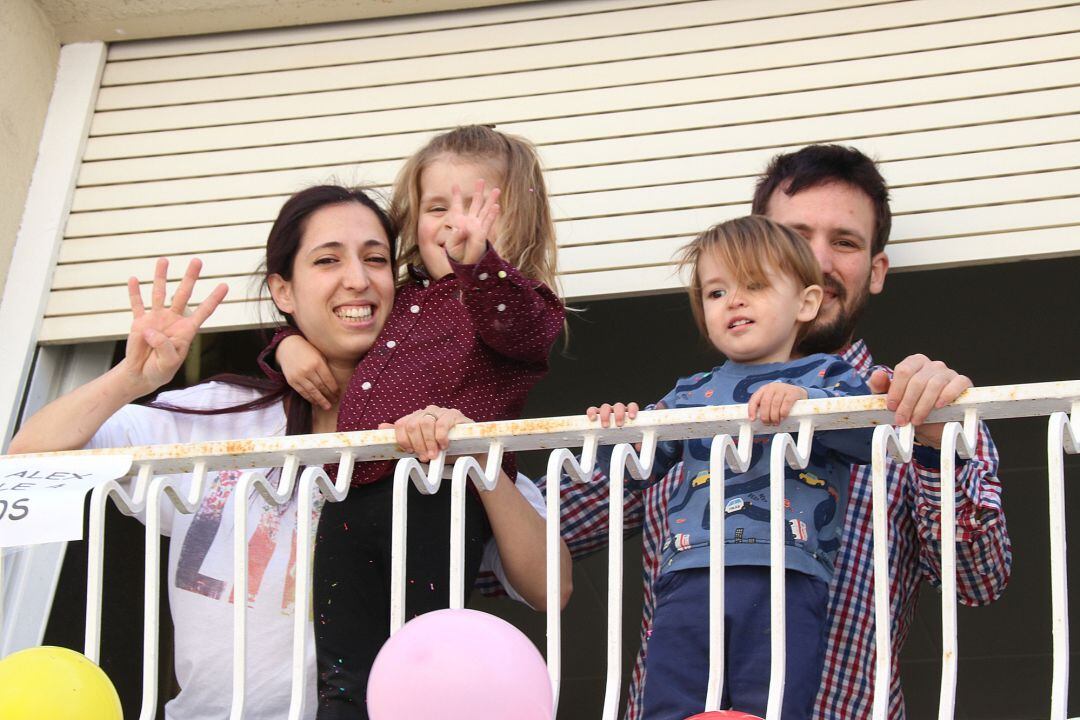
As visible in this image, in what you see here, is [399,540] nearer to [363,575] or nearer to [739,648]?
[363,575]

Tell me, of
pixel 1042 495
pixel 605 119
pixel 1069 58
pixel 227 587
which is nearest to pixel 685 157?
pixel 605 119

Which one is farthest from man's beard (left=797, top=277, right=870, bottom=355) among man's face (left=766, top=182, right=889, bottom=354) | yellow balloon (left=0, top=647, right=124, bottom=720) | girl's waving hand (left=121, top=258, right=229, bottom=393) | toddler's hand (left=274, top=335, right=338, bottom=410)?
yellow balloon (left=0, top=647, right=124, bottom=720)

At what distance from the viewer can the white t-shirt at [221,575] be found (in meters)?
3.67

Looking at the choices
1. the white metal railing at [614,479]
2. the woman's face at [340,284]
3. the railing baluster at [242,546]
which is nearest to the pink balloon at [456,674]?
the white metal railing at [614,479]

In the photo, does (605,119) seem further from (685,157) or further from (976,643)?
(976,643)

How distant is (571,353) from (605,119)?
1866mm

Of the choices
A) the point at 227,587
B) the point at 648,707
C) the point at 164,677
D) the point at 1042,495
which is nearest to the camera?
the point at 648,707

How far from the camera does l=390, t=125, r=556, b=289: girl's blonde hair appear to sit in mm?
3889

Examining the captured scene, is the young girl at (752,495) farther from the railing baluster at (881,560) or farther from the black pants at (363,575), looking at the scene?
the black pants at (363,575)

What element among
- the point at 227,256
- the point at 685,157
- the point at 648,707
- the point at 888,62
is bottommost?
the point at 648,707

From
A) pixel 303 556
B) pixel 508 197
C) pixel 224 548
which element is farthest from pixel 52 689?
pixel 508 197

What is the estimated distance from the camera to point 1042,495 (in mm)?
7547

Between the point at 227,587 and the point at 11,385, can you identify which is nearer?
the point at 227,587

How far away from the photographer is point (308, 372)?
12.7 ft
